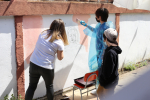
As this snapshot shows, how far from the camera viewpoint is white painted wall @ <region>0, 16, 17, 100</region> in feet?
9.77

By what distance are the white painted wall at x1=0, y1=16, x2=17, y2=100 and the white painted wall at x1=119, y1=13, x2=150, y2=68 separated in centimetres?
323

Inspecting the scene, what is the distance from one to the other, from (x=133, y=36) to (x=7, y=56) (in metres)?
4.04

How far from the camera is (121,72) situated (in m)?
5.41

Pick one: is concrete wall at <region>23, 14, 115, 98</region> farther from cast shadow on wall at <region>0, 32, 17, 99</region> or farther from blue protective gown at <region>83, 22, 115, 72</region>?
blue protective gown at <region>83, 22, 115, 72</region>

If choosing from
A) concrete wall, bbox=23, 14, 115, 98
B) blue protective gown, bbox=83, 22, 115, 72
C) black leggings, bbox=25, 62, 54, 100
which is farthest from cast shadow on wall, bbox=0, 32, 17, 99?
blue protective gown, bbox=83, 22, 115, 72

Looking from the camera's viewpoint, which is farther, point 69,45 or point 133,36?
point 133,36

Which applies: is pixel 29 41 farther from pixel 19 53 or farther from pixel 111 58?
pixel 111 58

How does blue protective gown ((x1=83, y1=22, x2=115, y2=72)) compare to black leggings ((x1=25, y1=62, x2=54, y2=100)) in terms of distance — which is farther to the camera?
blue protective gown ((x1=83, y1=22, x2=115, y2=72))

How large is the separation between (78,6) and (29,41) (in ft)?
4.37

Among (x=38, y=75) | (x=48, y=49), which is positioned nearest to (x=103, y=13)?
(x=48, y=49)

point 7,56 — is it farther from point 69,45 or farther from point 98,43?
point 98,43

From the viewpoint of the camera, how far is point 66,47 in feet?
12.8

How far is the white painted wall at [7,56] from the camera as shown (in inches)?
117

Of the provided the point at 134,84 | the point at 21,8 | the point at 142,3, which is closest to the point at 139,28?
the point at 142,3
